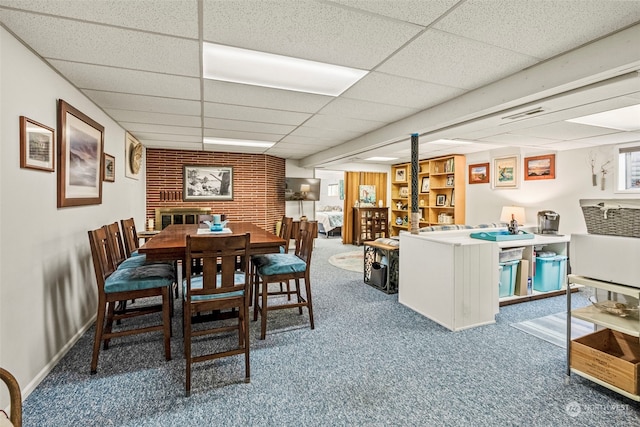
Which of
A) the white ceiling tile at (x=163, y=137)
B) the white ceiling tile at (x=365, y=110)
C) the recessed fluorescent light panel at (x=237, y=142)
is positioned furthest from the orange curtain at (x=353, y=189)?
the white ceiling tile at (x=365, y=110)

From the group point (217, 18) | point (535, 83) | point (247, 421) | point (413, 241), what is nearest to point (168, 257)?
point (247, 421)

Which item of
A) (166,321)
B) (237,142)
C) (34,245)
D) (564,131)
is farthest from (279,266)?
(564,131)

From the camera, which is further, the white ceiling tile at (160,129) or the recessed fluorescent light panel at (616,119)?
the white ceiling tile at (160,129)

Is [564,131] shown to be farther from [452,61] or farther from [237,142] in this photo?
[237,142]

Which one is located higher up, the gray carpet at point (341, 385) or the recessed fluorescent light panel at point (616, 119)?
the recessed fluorescent light panel at point (616, 119)

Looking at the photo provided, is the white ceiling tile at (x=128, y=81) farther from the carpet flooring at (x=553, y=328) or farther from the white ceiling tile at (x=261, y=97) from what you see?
the carpet flooring at (x=553, y=328)

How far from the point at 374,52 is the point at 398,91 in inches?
32.3

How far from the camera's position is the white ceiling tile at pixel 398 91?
2.53 meters

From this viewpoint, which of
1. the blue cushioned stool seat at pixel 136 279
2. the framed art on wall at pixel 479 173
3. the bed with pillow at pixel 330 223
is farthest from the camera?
the bed with pillow at pixel 330 223

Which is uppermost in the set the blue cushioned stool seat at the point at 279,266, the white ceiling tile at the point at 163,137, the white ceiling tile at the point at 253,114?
the white ceiling tile at the point at 163,137

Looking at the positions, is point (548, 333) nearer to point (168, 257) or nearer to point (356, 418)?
point (356, 418)

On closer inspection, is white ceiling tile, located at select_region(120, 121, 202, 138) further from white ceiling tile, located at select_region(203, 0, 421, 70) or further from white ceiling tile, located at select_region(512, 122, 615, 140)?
white ceiling tile, located at select_region(512, 122, 615, 140)

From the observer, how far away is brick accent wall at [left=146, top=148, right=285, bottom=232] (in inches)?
248

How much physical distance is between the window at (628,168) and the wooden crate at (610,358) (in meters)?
3.18
